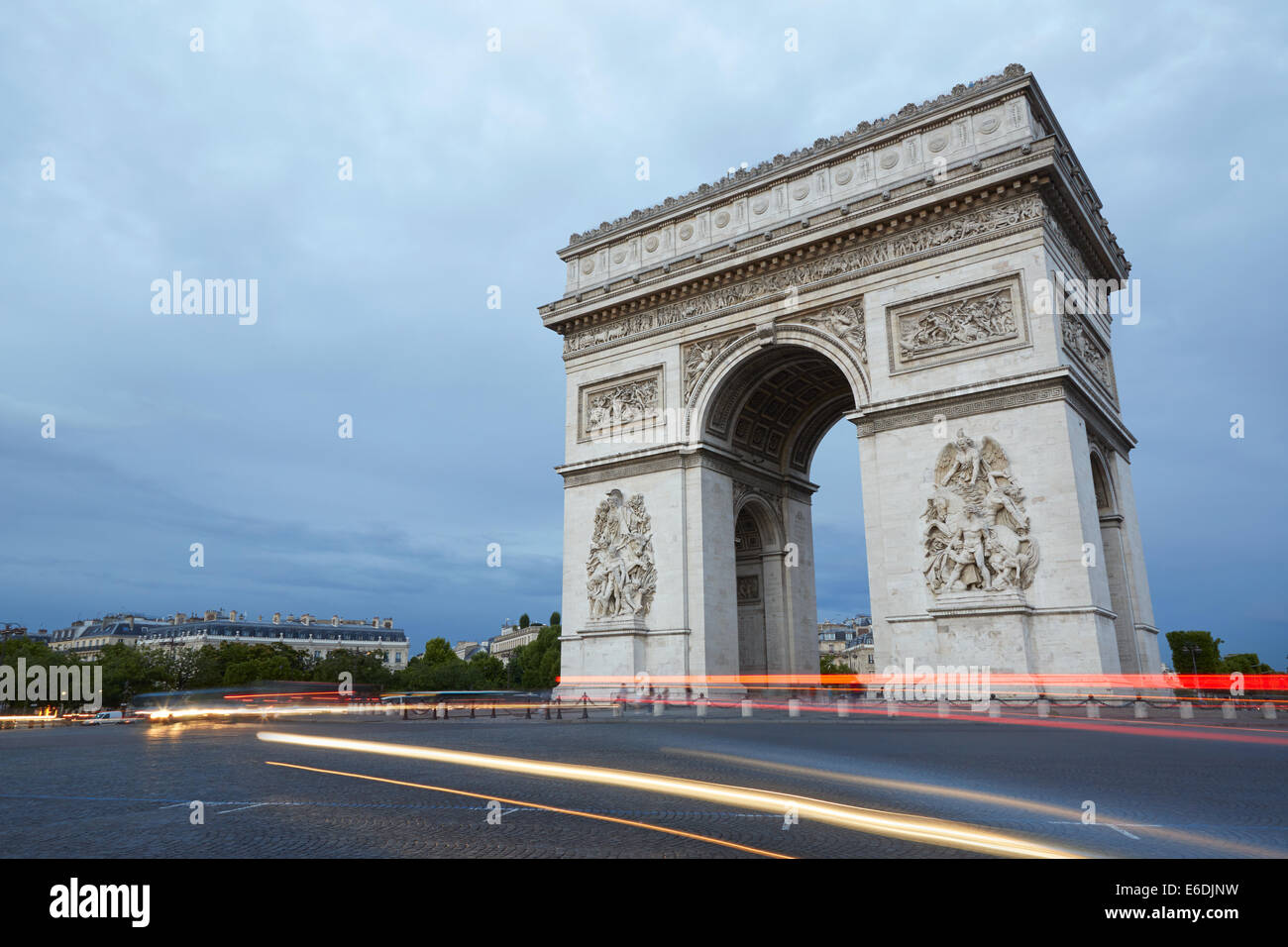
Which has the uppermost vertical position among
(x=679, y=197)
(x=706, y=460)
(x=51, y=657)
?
(x=679, y=197)

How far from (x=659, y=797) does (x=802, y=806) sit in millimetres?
999

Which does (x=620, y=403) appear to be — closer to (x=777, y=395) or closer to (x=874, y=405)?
(x=777, y=395)

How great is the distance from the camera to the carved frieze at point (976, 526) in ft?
61.5

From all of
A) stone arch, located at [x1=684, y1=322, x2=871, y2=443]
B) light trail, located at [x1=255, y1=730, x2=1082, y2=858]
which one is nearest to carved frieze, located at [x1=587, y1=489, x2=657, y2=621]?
stone arch, located at [x1=684, y1=322, x2=871, y2=443]

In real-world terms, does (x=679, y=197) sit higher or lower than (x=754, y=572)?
higher

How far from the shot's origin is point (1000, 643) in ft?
59.9

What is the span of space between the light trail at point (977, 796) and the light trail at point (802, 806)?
837 millimetres

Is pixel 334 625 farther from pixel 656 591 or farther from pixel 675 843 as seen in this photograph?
pixel 675 843

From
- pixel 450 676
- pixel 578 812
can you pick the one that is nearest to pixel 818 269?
pixel 578 812

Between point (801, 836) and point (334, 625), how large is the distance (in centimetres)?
11546

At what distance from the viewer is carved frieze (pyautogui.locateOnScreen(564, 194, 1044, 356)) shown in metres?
20.4

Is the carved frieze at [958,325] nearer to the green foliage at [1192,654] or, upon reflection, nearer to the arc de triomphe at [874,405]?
the arc de triomphe at [874,405]

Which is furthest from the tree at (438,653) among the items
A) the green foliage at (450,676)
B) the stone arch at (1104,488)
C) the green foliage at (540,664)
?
the stone arch at (1104,488)
